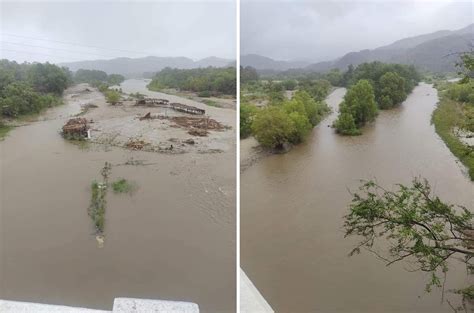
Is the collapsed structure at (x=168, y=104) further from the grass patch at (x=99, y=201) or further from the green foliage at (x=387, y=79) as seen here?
the green foliage at (x=387, y=79)

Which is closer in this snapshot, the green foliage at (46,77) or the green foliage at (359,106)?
the green foliage at (359,106)

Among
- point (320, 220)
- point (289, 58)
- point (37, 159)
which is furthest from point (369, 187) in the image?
point (37, 159)

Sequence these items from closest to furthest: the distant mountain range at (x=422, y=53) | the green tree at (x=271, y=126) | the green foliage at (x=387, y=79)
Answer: the distant mountain range at (x=422, y=53), the green foliage at (x=387, y=79), the green tree at (x=271, y=126)

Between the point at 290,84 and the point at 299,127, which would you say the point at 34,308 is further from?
the point at 290,84

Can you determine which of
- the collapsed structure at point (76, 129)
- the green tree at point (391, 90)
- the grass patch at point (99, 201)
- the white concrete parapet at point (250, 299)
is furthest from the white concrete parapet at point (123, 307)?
the green tree at point (391, 90)

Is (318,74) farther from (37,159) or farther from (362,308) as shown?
(37,159)

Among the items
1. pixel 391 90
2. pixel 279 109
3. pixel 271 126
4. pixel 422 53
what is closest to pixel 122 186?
pixel 271 126

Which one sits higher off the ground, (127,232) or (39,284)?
(127,232)
